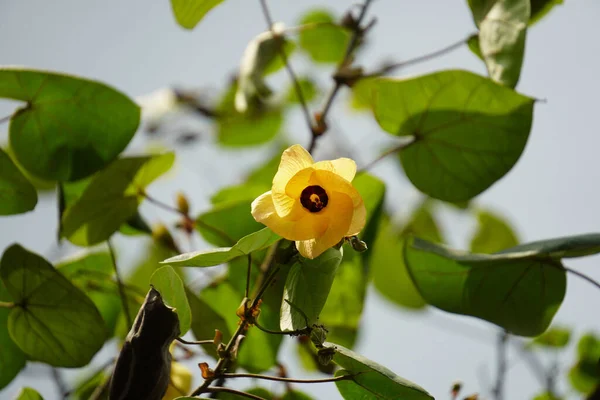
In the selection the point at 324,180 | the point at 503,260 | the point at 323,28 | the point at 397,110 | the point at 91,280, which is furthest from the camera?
the point at 323,28

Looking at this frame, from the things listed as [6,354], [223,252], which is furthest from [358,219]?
[6,354]

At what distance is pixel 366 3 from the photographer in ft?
4.41

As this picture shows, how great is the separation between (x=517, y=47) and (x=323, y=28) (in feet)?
3.18

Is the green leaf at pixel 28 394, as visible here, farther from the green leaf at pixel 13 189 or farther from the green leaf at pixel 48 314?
the green leaf at pixel 13 189

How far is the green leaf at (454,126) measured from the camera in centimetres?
97

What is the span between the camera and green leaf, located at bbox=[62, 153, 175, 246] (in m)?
1.09

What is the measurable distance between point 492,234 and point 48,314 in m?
Answer: 1.19

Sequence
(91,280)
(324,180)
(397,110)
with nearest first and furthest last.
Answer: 1. (324,180)
2. (397,110)
3. (91,280)

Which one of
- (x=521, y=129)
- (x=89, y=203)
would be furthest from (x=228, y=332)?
(x=521, y=129)

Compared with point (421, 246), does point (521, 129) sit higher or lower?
higher

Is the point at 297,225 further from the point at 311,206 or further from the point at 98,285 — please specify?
the point at 98,285

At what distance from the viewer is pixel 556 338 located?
195 centimetres

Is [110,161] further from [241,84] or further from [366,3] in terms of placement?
[366,3]

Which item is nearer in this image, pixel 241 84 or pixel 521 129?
pixel 521 129
